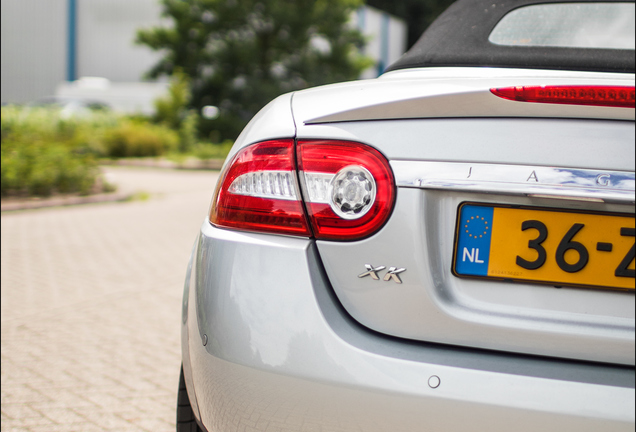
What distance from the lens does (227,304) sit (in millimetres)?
1509

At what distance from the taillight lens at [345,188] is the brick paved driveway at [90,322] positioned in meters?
1.57

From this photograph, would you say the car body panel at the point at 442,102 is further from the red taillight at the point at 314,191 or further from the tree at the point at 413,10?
the tree at the point at 413,10

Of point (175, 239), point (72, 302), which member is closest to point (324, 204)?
point (72, 302)

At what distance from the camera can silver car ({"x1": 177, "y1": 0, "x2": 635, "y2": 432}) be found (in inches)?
52.4

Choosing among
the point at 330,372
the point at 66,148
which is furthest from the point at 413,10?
the point at 330,372

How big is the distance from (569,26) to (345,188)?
1.17 meters

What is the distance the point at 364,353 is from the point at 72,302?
3536mm

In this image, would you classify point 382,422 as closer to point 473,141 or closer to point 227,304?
point 227,304

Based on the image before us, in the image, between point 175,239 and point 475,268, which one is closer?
point 475,268

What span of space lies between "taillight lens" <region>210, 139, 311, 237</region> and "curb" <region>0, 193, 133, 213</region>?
7.61 metres

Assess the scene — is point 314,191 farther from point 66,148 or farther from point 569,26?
point 66,148

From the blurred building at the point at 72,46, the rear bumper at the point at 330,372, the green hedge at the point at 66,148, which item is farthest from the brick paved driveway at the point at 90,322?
the blurred building at the point at 72,46

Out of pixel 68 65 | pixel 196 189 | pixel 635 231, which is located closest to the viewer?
pixel 635 231

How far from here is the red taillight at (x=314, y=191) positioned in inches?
57.3
